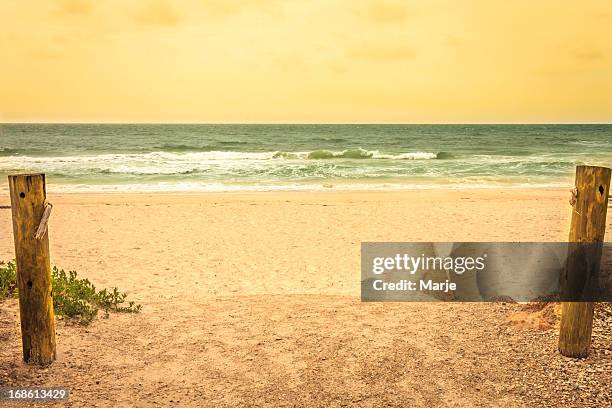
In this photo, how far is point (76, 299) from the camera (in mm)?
6137

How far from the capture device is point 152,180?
24578 mm

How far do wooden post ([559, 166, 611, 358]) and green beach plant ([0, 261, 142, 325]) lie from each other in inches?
204

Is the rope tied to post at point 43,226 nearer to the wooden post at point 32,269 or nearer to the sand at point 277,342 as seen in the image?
the wooden post at point 32,269

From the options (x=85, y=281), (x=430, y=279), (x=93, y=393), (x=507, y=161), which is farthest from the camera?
(x=507, y=161)

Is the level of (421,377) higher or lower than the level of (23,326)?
lower

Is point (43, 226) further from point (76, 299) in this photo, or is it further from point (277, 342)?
point (277, 342)

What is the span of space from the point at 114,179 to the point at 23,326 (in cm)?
2188

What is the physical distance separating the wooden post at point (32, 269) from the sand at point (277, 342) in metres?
0.27

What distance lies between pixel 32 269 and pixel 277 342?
2651 millimetres

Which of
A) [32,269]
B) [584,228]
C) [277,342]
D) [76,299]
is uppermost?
[584,228]

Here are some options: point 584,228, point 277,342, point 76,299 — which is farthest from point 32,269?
point 584,228

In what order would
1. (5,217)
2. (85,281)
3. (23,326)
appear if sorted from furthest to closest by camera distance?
(5,217), (85,281), (23,326)

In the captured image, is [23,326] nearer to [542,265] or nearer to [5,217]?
[542,265]

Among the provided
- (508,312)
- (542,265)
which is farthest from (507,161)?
(508,312)
